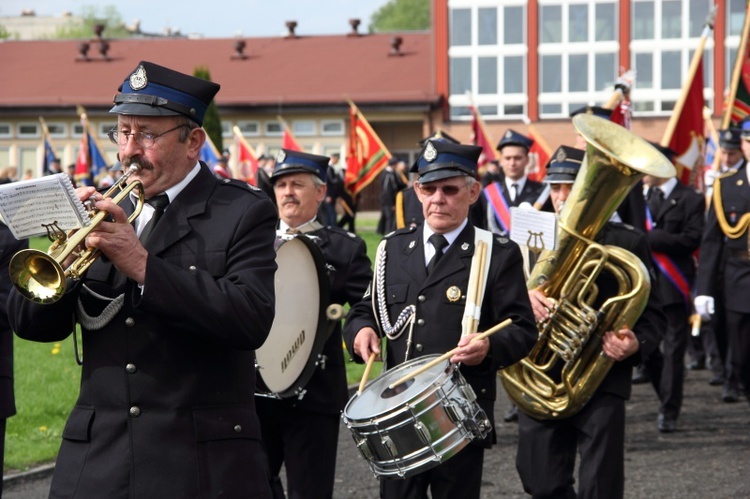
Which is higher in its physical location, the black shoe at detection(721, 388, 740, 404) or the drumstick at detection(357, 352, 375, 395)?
the drumstick at detection(357, 352, 375, 395)

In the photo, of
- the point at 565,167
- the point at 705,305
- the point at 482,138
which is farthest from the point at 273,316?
the point at 482,138

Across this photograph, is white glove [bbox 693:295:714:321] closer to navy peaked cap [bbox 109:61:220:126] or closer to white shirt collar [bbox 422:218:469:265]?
white shirt collar [bbox 422:218:469:265]

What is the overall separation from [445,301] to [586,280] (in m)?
1.17

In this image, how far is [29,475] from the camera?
8.47 meters

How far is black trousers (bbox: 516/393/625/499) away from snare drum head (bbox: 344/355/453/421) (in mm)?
1554

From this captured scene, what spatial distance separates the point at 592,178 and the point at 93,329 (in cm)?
338

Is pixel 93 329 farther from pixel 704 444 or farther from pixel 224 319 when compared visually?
pixel 704 444

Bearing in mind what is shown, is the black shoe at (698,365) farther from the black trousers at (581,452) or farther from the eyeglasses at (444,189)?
the eyeglasses at (444,189)

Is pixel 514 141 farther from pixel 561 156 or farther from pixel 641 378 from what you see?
pixel 561 156

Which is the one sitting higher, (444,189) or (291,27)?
(291,27)

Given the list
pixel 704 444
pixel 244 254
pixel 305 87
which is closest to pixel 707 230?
pixel 704 444

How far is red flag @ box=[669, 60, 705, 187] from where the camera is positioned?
12758 millimetres

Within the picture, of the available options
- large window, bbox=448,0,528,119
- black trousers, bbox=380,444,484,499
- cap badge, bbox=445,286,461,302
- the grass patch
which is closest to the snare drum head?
cap badge, bbox=445,286,461,302

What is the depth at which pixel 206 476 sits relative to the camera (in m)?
3.97
